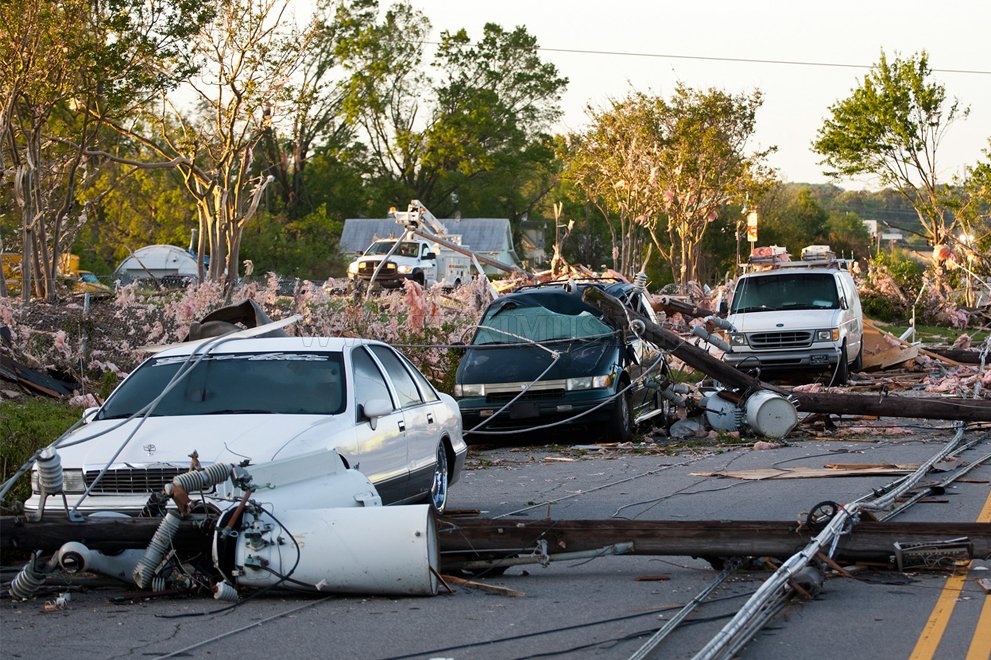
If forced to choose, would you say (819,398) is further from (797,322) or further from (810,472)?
(797,322)

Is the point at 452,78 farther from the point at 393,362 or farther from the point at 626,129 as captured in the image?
the point at 393,362

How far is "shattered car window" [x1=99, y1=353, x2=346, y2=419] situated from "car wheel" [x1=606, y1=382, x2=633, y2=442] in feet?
22.1

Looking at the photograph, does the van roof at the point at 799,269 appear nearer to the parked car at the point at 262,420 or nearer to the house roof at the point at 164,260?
the parked car at the point at 262,420

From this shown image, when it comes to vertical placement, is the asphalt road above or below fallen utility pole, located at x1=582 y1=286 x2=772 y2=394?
below

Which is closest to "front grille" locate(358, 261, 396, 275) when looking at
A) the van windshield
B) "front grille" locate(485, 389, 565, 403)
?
the van windshield

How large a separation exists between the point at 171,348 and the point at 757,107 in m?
44.8

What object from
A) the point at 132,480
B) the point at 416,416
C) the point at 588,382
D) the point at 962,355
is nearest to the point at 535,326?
the point at 588,382

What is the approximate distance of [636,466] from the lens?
14.5 metres

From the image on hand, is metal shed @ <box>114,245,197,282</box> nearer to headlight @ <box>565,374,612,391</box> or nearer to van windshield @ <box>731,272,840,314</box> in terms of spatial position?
van windshield @ <box>731,272,840,314</box>

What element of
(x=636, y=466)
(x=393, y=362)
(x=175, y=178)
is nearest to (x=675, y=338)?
(x=636, y=466)

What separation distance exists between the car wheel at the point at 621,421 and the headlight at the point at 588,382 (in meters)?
0.30

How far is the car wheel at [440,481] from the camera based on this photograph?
10.6 m

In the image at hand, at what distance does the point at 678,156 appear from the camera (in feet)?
168

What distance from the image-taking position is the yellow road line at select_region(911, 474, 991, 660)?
6232mm
